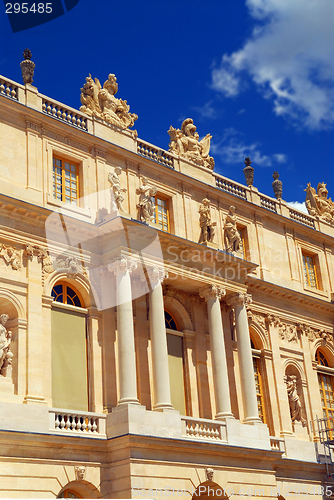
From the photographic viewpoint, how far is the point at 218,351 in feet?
82.5

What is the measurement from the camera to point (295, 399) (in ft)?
96.7

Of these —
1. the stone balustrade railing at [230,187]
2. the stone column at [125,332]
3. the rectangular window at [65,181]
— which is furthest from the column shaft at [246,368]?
the rectangular window at [65,181]

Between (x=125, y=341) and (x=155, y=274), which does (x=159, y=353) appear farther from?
(x=155, y=274)

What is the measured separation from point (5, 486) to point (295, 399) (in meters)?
14.3

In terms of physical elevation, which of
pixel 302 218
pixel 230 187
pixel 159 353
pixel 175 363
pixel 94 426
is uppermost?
pixel 302 218

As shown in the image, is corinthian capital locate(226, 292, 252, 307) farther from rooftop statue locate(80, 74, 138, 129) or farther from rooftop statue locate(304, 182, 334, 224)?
rooftop statue locate(304, 182, 334, 224)

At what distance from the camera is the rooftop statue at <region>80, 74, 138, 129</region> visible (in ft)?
87.7

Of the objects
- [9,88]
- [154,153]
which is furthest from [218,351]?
[9,88]

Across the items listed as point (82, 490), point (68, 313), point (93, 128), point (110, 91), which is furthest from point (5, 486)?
point (110, 91)

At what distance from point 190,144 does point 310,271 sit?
902 centimetres

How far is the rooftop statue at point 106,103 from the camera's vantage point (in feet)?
87.7

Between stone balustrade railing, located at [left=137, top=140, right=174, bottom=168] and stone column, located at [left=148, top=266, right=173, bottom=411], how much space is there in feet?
18.2

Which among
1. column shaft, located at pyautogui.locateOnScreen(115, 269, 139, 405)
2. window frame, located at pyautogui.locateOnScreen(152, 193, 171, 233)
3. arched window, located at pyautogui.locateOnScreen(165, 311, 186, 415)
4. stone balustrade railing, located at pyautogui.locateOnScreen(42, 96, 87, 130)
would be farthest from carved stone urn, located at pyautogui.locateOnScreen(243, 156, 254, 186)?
column shaft, located at pyautogui.locateOnScreen(115, 269, 139, 405)

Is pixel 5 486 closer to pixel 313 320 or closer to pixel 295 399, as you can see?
pixel 295 399
